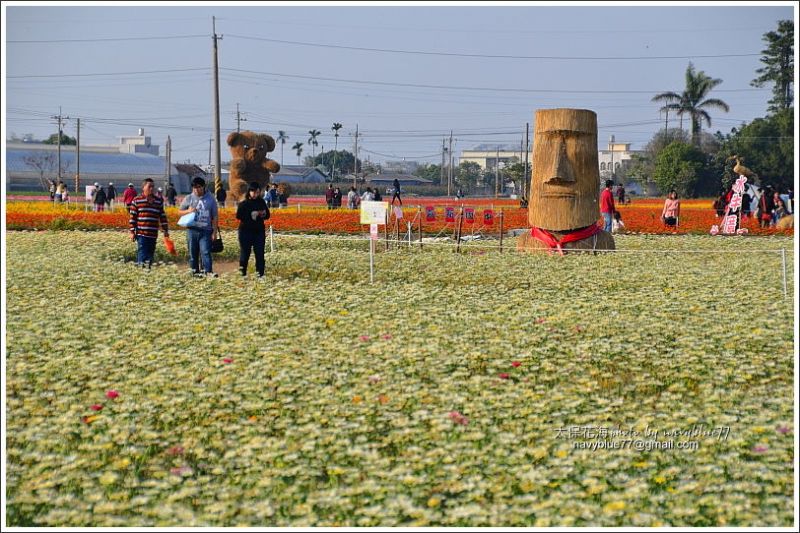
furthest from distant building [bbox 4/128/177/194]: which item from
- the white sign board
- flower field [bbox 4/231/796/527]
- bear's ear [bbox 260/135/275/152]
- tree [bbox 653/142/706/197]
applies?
Answer: flower field [bbox 4/231/796/527]

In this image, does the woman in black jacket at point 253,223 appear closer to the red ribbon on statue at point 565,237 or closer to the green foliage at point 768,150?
the red ribbon on statue at point 565,237

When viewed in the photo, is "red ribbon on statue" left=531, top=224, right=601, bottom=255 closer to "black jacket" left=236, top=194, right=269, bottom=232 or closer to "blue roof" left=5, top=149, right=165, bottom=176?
"black jacket" left=236, top=194, right=269, bottom=232

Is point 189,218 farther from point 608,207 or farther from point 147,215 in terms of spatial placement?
point 608,207

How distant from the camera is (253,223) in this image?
58.6 ft

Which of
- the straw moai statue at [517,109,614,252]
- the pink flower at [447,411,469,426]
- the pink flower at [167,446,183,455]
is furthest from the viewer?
the straw moai statue at [517,109,614,252]

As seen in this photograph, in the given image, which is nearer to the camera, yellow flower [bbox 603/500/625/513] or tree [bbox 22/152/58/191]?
yellow flower [bbox 603/500/625/513]

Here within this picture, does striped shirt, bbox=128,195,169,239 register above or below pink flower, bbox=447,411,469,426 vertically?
above

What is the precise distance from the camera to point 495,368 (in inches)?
425

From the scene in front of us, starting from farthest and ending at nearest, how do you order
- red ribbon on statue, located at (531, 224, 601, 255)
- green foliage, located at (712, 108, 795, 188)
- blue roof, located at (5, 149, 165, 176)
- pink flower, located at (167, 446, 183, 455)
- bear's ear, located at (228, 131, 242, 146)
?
1. blue roof, located at (5, 149, 165, 176)
2. green foliage, located at (712, 108, 795, 188)
3. bear's ear, located at (228, 131, 242, 146)
4. red ribbon on statue, located at (531, 224, 601, 255)
5. pink flower, located at (167, 446, 183, 455)

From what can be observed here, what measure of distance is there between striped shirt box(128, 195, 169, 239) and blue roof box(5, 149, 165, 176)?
95.5 m

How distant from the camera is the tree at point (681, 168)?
7569 cm

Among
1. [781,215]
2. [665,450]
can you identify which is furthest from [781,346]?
[781,215]

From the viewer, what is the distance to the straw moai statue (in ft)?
72.4

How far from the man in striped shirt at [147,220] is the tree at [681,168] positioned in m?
61.1
